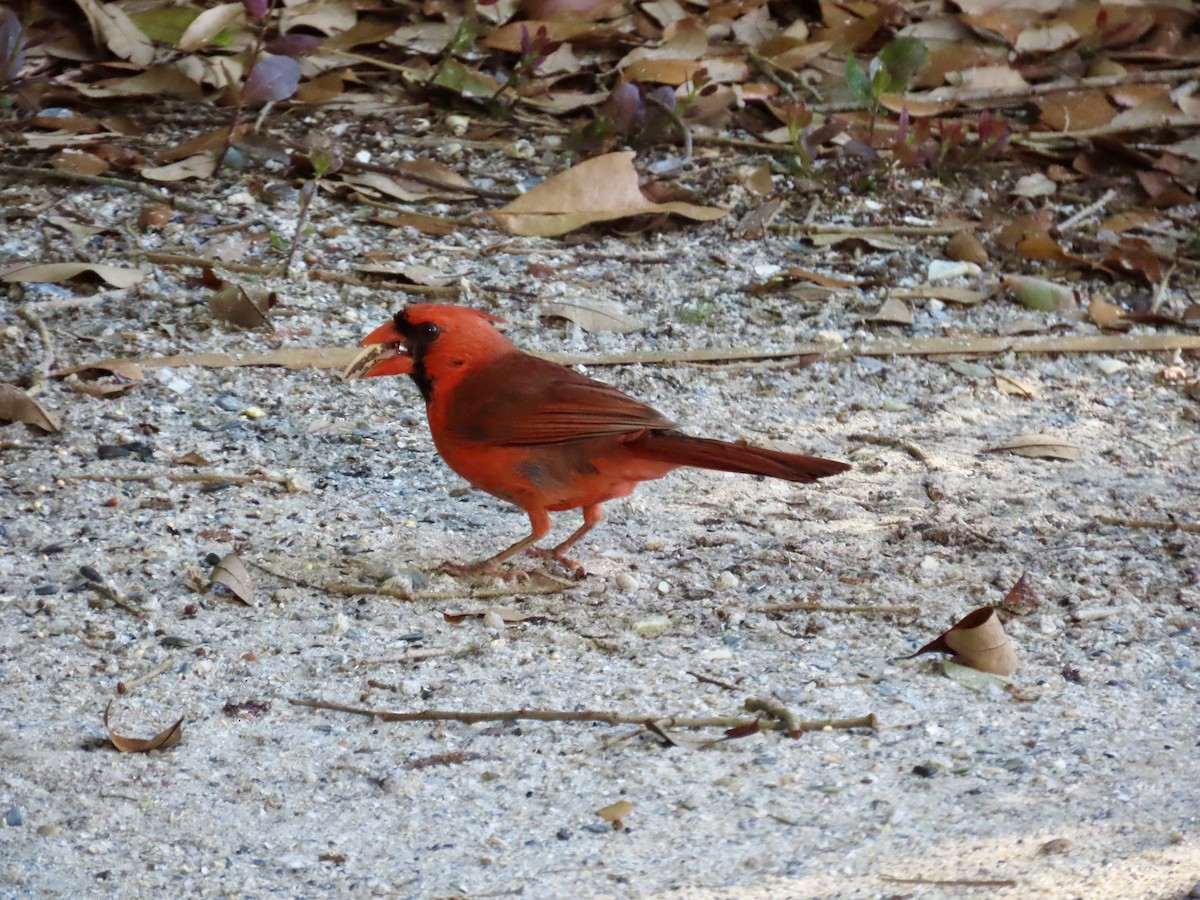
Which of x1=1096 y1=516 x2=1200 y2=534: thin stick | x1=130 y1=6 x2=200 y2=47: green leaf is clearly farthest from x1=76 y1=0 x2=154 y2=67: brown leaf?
x1=1096 y1=516 x2=1200 y2=534: thin stick

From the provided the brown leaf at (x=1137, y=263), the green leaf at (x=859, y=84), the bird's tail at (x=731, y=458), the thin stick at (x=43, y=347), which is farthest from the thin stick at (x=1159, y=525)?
the thin stick at (x=43, y=347)

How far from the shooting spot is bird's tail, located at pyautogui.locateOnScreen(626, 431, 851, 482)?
3.29 metres

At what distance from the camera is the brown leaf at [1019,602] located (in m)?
Result: 3.56

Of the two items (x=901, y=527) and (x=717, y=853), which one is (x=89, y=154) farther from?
(x=717, y=853)

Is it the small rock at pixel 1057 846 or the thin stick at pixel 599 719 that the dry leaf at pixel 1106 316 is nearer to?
the thin stick at pixel 599 719

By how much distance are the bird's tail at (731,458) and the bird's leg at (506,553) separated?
34 centimetres

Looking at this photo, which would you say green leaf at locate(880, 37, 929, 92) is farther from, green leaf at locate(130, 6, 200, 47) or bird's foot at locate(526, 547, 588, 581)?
bird's foot at locate(526, 547, 588, 581)

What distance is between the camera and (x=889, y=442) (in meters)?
4.56

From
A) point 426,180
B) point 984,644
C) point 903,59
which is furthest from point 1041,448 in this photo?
point 426,180

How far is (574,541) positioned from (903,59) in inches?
119

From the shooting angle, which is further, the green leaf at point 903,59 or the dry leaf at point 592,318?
the green leaf at point 903,59

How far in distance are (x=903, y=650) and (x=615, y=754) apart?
0.78 meters

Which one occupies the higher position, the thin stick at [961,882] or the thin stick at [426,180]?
the thin stick at [961,882]

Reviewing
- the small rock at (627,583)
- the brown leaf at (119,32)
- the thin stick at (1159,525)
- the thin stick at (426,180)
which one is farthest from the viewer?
the brown leaf at (119,32)
